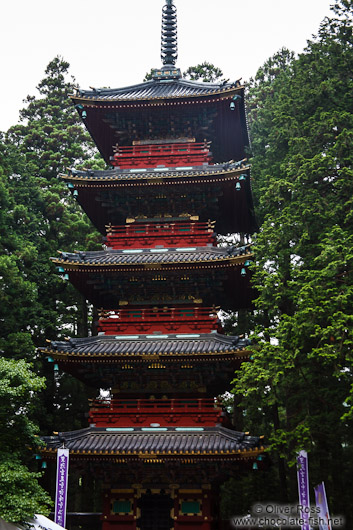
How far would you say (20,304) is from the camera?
1038 inches

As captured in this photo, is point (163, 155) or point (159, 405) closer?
point (159, 405)

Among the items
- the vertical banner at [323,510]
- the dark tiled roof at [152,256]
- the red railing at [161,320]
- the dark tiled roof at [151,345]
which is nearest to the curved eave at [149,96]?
the dark tiled roof at [152,256]

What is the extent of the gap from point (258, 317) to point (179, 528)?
10399 millimetres

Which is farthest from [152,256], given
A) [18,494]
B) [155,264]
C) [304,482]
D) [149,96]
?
[18,494]

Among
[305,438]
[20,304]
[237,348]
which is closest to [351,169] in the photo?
[237,348]

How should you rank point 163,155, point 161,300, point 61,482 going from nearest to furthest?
point 61,482 < point 161,300 < point 163,155

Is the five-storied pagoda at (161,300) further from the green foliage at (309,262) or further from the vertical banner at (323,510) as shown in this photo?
the vertical banner at (323,510)

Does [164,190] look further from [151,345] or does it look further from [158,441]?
[158,441]

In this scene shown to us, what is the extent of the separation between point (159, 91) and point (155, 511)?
47.5 ft

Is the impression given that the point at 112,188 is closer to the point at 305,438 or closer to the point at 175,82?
the point at 175,82

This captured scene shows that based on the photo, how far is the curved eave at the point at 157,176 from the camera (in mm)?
19516

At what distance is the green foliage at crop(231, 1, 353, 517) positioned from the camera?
1686 cm

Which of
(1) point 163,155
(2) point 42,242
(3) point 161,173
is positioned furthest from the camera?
(2) point 42,242

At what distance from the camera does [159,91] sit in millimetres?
22188
